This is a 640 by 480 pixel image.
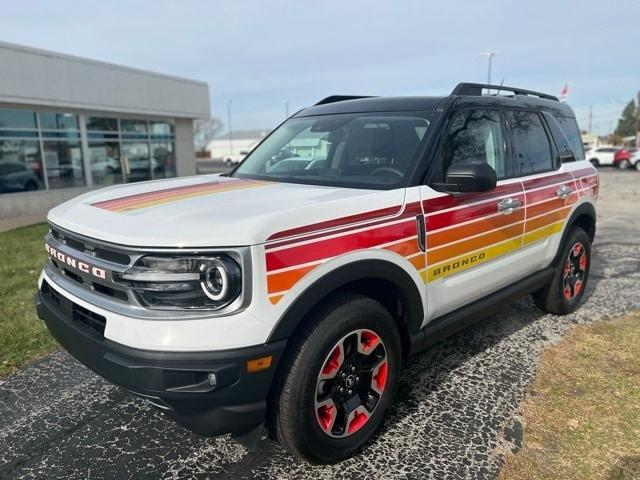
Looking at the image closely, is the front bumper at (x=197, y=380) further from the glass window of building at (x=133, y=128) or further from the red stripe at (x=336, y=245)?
the glass window of building at (x=133, y=128)

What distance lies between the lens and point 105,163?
15672 mm

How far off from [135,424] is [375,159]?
2.19m

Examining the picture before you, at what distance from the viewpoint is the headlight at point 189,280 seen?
78.6 inches

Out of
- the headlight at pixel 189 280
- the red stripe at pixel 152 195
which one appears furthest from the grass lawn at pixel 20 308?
the headlight at pixel 189 280

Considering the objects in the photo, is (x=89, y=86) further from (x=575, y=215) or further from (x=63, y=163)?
(x=575, y=215)

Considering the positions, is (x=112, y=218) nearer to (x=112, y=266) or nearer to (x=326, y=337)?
(x=112, y=266)

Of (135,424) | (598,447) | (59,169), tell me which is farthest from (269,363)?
(59,169)

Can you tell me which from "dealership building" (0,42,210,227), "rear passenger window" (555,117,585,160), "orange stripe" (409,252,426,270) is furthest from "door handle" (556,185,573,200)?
"dealership building" (0,42,210,227)

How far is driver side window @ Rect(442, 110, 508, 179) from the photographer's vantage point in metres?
3.08

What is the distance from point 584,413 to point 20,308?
16.8 feet

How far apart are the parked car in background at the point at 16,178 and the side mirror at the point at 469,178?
13.2m

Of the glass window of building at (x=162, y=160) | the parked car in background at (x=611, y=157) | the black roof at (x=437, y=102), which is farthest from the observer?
the parked car in background at (x=611, y=157)

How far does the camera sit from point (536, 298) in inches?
179

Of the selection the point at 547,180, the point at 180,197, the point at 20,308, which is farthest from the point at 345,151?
the point at 20,308
